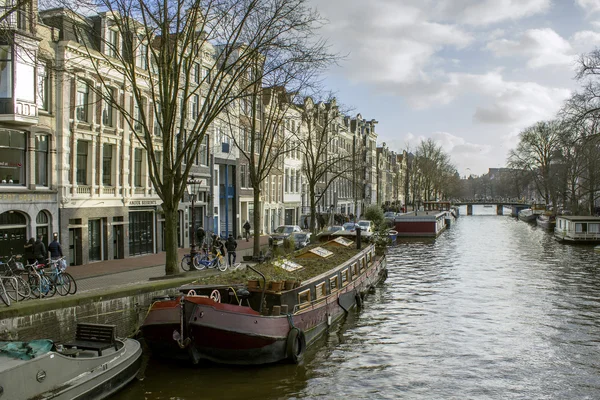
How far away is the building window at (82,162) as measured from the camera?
93.2ft

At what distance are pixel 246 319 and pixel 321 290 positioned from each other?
491 centimetres

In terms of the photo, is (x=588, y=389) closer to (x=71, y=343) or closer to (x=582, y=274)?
(x=71, y=343)

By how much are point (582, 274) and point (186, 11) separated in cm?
2568

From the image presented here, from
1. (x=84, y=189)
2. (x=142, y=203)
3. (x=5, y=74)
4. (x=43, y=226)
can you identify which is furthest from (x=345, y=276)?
(x=142, y=203)

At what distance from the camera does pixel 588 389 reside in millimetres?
13430

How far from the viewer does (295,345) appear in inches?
592

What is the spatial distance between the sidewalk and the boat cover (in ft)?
20.2

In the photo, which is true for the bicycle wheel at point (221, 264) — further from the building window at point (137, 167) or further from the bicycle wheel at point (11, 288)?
the bicycle wheel at point (11, 288)

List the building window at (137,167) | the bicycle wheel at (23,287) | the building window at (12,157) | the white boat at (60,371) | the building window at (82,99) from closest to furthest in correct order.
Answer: the white boat at (60,371)
the bicycle wheel at (23,287)
the building window at (12,157)
the building window at (82,99)
the building window at (137,167)

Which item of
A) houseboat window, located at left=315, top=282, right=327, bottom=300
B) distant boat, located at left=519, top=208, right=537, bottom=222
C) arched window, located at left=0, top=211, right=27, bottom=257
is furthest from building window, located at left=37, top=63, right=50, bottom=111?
distant boat, located at left=519, top=208, right=537, bottom=222

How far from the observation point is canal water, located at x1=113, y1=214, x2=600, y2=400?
43.7ft

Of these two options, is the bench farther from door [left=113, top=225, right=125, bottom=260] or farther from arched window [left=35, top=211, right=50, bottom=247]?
door [left=113, top=225, right=125, bottom=260]

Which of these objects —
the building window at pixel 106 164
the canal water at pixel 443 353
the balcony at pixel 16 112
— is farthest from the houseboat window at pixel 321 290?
the building window at pixel 106 164

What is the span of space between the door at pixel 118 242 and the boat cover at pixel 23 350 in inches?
790
